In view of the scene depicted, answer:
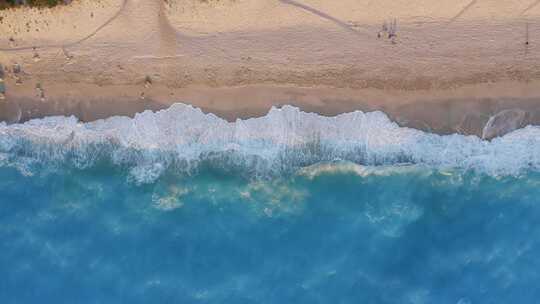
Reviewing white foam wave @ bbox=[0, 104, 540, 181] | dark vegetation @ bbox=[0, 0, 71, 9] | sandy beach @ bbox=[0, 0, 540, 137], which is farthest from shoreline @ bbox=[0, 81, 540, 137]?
dark vegetation @ bbox=[0, 0, 71, 9]

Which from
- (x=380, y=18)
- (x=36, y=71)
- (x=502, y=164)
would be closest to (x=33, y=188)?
(x=36, y=71)

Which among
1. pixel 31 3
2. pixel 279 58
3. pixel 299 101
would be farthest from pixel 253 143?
pixel 31 3

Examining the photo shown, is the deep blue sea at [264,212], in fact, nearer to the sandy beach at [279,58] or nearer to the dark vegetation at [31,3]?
the sandy beach at [279,58]

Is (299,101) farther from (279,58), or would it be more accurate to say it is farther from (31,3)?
(31,3)

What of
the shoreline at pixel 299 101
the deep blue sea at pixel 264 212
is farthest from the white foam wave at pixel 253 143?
the shoreline at pixel 299 101

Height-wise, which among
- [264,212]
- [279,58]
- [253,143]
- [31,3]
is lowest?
[264,212]

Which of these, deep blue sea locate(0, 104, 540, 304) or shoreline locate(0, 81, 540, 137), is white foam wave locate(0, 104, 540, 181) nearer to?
deep blue sea locate(0, 104, 540, 304)

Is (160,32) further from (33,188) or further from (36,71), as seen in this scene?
(33,188)
